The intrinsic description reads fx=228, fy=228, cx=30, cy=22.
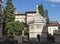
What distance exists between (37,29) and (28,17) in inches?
1068

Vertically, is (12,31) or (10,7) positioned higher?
(10,7)

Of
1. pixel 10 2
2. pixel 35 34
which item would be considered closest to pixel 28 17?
pixel 10 2

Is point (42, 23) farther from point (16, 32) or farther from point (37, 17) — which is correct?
point (16, 32)

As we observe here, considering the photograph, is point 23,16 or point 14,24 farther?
point 23,16

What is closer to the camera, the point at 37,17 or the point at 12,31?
the point at 37,17

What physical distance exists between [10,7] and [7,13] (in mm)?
1587

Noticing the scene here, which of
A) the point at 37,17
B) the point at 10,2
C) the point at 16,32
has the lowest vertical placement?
the point at 16,32

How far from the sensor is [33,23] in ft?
133

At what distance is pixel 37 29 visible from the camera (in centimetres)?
4012

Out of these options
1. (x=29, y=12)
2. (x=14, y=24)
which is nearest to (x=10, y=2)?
(x=14, y=24)

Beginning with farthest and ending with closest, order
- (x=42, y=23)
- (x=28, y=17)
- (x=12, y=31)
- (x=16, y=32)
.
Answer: (x=28, y=17) < (x=16, y=32) < (x=12, y=31) < (x=42, y=23)

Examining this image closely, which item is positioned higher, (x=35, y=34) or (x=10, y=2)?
(x=10, y=2)

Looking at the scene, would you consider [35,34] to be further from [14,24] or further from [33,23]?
[14,24]

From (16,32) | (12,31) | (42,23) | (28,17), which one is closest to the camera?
(42,23)
